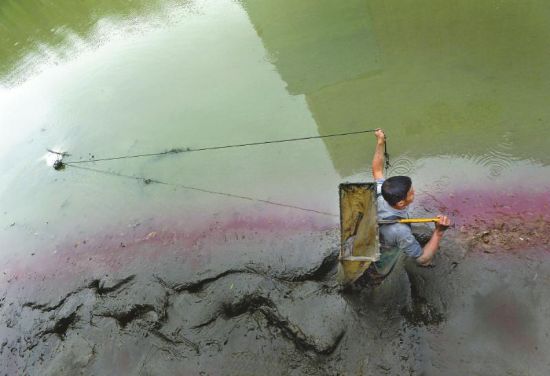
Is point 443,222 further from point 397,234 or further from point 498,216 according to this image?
point 498,216

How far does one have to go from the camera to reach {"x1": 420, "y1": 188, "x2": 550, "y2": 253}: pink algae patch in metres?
2.56

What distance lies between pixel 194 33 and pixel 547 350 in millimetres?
5082

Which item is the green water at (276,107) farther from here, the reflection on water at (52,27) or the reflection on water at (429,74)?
the reflection on water at (52,27)

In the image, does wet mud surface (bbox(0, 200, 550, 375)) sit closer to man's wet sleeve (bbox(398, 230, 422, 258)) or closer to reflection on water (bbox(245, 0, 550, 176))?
man's wet sleeve (bbox(398, 230, 422, 258))

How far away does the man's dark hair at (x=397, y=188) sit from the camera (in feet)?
6.65

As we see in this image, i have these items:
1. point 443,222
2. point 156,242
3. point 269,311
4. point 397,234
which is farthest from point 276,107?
point 443,222

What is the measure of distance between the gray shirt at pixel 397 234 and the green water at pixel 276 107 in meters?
0.92

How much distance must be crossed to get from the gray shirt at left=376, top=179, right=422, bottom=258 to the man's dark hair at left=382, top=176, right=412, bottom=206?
0.11m

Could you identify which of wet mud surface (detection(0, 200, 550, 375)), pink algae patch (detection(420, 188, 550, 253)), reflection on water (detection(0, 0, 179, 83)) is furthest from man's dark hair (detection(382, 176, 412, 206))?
reflection on water (detection(0, 0, 179, 83))

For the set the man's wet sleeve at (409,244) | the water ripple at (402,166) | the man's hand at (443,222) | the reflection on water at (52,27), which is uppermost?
the reflection on water at (52,27)

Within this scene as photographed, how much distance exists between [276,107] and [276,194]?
113 centimetres

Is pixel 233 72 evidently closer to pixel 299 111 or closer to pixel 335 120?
pixel 299 111

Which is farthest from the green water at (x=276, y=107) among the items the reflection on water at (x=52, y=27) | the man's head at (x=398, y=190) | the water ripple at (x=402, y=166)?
the man's head at (x=398, y=190)

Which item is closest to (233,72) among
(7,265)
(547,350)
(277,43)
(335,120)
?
Answer: (277,43)
